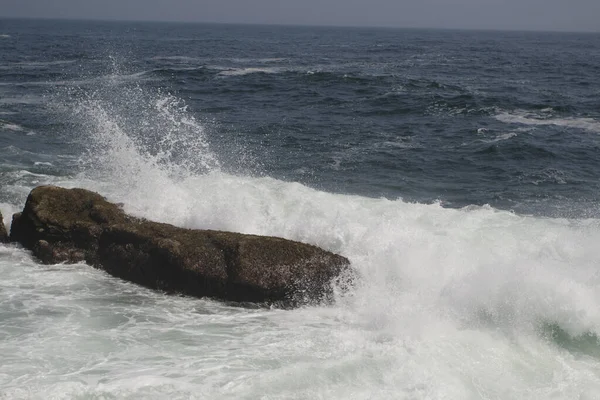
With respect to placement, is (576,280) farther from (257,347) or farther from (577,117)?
(577,117)

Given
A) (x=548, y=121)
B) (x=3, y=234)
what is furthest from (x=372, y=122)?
(x=3, y=234)

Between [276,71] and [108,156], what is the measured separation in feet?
74.3

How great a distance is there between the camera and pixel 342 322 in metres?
8.38

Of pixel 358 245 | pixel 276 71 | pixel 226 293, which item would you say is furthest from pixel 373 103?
pixel 226 293

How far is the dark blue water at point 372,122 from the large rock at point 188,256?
565cm

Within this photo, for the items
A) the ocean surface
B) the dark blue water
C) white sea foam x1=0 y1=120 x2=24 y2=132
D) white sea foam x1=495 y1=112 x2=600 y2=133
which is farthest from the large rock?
white sea foam x1=495 y1=112 x2=600 y2=133

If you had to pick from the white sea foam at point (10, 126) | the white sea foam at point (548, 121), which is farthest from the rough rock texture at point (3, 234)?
the white sea foam at point (548, 121)

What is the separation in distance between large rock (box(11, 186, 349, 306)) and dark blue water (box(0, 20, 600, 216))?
18.5 feet

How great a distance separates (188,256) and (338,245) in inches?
98.7

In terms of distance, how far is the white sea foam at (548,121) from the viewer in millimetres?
22703

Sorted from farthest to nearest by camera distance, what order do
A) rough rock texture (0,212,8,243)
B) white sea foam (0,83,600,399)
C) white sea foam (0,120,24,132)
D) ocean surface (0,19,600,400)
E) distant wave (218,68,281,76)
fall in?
distant wave (218,68,281,76)
white sea foam (0,120,24,132)
rough rock texture (0,212,8,243)
ocean surface (0,19,600,400)
white sea foam (0,83,600,399)

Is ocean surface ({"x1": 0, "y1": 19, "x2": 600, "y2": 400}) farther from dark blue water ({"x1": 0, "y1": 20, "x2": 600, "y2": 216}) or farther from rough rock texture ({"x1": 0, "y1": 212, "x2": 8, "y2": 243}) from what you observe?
rough rock texture ({"x1": 0, "y1": 212, "x2": 8, "y2": 243})

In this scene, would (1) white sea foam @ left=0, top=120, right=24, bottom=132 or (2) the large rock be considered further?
(1) white sea foam @ left=0, top=120, right=24, bottom=132

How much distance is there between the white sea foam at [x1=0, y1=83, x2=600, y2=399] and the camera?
691 centimetres
